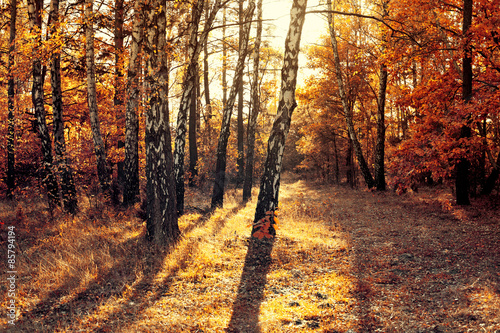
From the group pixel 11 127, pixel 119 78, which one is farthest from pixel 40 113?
pixel 11 127

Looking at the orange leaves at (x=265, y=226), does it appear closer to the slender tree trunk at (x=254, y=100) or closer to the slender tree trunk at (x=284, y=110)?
the slender tree trunk at (x=284, y=110)

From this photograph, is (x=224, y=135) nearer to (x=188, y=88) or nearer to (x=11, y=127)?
(x=188, y=88)

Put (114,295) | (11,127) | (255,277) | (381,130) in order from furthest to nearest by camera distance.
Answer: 1. (381,130)
2. (11,127)
3. (255,277)
4. (114,295)

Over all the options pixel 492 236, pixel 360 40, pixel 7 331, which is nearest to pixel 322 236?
pixel 492 236

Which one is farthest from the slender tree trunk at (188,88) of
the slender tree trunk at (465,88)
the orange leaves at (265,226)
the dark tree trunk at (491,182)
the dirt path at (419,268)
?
the dark tree trunk at (491,182)

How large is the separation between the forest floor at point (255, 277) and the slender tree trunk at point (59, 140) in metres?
1.04

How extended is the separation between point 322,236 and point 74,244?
6.26m

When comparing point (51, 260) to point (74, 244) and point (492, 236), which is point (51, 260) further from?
point (492, 236)

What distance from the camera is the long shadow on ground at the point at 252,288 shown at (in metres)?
4.56

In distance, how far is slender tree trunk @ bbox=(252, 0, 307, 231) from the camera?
761 cm

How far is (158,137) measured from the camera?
734cm

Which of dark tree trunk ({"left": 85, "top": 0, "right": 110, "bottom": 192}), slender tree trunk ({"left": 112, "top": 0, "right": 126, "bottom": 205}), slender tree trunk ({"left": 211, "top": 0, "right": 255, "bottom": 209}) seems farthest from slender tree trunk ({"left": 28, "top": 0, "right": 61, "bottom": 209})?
slender tree trunk ({"left": 211, "top": 0, "right": 255, "bottom": 209})

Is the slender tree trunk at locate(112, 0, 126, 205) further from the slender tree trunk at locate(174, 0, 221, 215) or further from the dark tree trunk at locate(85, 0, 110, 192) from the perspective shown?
the slender tree trunk at locate(174, 0, 221, 215)

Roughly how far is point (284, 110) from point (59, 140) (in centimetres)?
762
